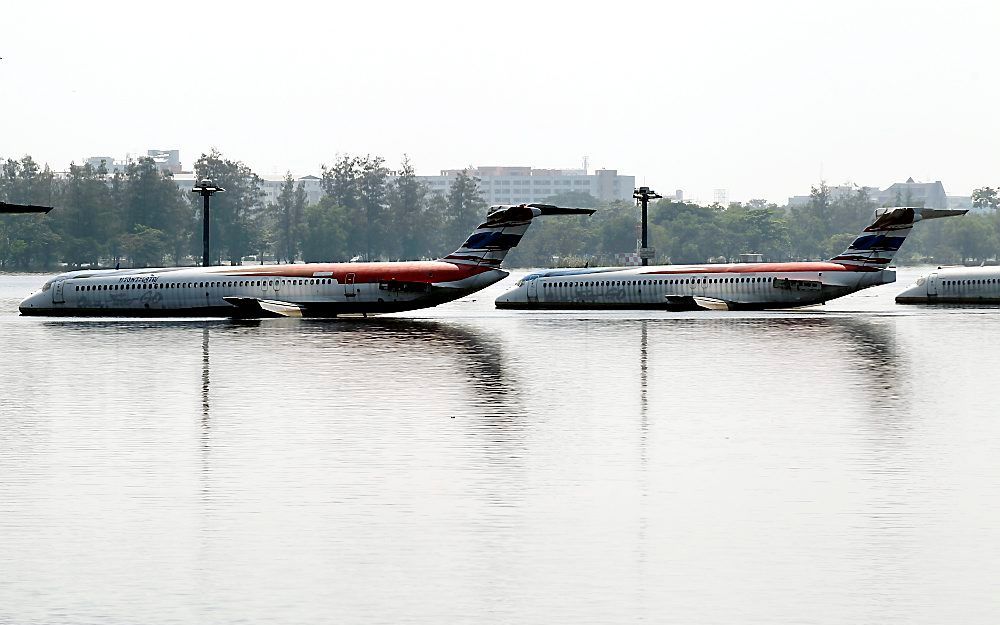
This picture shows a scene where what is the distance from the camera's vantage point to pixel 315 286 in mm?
88750

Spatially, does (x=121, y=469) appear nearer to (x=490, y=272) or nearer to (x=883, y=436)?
(x=883, y=436)

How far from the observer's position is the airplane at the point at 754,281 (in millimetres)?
96062

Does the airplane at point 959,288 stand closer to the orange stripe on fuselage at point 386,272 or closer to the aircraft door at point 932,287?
the aircraft door at point 932,287

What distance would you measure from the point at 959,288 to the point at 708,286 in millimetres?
24553

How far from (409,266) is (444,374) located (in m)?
40.2

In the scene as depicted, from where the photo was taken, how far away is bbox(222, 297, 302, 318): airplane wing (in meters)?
88.1

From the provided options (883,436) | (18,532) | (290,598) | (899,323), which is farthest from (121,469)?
(899,323)

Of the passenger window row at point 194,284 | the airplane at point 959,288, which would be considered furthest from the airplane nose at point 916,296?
the passenger window row at point 194,284

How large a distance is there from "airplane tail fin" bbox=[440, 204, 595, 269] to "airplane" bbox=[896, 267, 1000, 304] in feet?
120

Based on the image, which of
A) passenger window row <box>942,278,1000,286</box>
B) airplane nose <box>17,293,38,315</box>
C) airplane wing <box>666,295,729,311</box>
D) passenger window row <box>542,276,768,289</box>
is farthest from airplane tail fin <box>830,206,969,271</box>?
airplane nose <box>17,293,38,315</box>

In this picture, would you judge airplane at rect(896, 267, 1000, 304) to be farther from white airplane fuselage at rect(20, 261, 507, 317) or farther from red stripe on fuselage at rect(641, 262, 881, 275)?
white airplane fuselage at rect(20, 261, 507, 317)

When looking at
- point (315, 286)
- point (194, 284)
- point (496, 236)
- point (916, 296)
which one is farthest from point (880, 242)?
point (194, 284)

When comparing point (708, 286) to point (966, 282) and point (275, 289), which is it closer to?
point (966, 282)

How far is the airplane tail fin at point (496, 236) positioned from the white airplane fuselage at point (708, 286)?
1156 centimetres
